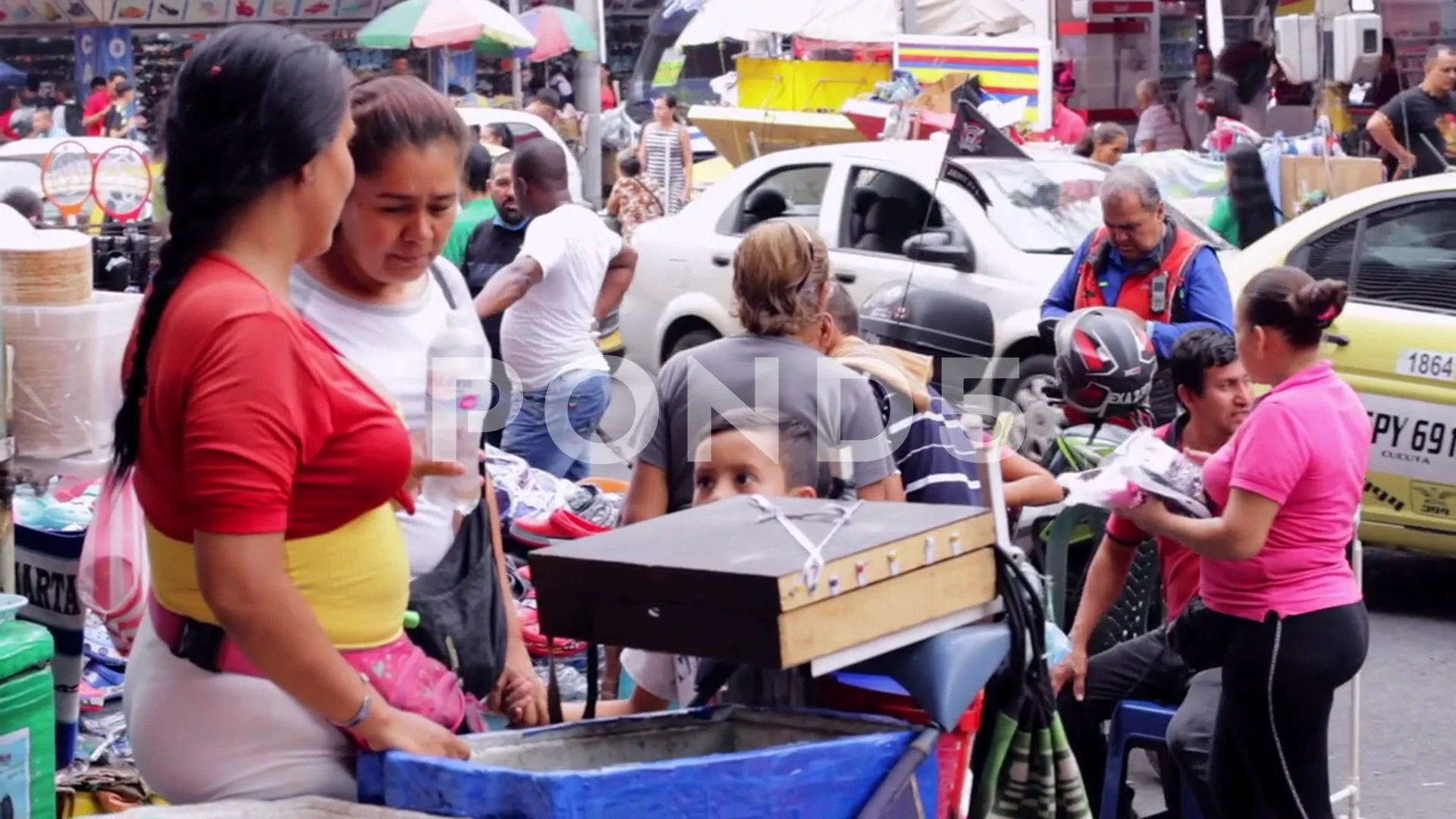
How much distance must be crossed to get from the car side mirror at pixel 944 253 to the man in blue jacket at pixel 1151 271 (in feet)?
10.1

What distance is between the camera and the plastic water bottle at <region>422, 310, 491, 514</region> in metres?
3.00

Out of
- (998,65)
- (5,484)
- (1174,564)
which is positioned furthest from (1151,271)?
(998,65)

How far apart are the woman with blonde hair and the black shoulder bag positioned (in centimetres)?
86

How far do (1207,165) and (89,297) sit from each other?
12.2 metres

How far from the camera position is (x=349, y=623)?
8.45ft

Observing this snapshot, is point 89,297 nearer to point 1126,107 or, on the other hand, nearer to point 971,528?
point 971,528

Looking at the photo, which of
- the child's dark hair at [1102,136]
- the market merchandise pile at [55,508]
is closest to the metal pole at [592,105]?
the child's dark hair at [1102,136]

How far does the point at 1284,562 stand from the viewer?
4223 millimetres

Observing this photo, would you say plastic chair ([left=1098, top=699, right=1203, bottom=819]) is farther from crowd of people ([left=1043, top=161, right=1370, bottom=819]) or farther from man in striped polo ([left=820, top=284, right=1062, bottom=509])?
man in striped polo ([left=820, top=284, right=1062, bottom=509])

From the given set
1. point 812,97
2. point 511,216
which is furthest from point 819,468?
point 812,97

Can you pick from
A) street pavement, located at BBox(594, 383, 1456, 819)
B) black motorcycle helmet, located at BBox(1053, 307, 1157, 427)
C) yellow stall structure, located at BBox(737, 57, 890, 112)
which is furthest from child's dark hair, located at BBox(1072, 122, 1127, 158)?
black motorcycle helmet, located at BBox(1053, 307, 1157, 427)

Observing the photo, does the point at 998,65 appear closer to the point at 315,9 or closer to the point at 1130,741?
the point at 1130,741

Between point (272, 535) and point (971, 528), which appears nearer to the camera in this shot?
point (272, 535)

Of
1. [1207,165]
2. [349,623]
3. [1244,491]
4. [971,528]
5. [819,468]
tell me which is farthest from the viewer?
[1207,165]
